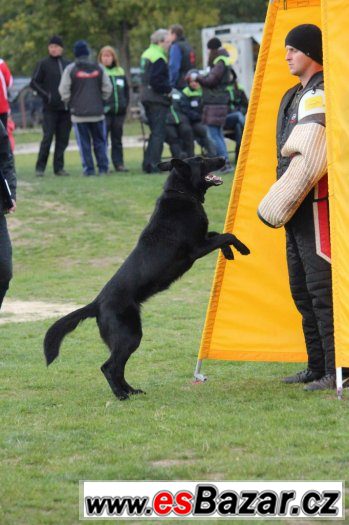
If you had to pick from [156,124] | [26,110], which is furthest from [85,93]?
[26,110]

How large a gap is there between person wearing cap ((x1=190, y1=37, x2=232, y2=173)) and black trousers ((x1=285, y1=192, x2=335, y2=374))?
1098 centimetres

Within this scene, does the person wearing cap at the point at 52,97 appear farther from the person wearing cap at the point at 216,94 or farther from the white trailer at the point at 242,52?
the white trailer at the point at 242,52

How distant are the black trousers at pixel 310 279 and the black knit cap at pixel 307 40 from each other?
84cm

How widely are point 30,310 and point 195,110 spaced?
8464 millimetres

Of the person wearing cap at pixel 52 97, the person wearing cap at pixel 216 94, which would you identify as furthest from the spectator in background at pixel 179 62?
the person wearing cap at pixel 52 97

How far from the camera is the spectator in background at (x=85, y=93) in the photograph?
17.8 meters

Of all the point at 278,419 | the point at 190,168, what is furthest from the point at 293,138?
the point at 278,419

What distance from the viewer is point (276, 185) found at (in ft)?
21.6

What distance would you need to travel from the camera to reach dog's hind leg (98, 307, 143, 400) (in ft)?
22.6

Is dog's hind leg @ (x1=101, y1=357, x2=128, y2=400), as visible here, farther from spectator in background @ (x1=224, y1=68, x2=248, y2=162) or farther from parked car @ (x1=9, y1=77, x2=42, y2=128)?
parked car @ (x1=9, y1=77, x2=42, y2=128)

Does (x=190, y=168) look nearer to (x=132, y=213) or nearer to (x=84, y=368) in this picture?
(x=84, y=368)

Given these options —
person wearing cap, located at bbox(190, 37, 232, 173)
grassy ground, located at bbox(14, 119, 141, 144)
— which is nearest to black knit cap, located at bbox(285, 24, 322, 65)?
person wearing cap, located at bbox(190, 37, 232, 173)

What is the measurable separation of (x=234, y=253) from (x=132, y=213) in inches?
342

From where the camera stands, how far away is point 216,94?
18031 mm
